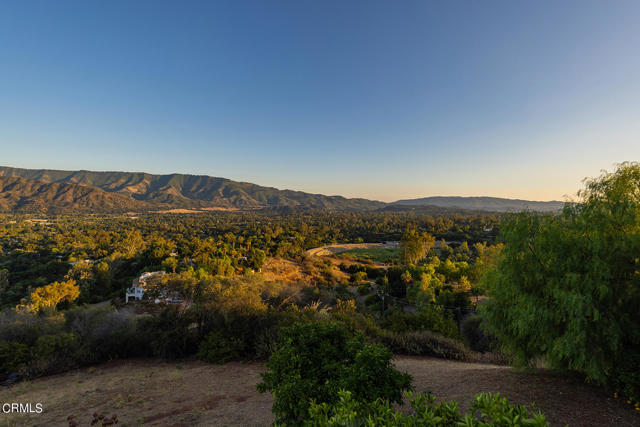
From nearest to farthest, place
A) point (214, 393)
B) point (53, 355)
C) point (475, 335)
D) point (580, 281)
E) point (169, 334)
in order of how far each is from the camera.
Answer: point (580, 281) → point (214, 393) → point (53, 355) → point (169, 334) → point (475, 335)

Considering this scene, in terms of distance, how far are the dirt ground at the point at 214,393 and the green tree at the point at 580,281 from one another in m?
0.78

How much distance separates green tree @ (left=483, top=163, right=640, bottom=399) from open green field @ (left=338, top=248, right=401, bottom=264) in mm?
51800

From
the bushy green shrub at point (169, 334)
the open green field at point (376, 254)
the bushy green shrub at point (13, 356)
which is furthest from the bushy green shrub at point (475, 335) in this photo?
the open green field at point (376, 254)

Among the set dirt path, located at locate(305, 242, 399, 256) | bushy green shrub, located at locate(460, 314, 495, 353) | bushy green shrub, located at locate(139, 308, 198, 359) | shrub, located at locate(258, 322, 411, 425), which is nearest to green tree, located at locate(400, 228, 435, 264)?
dirt path, located at locate(305, 242, 399, 256)

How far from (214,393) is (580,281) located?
11857 millimetres

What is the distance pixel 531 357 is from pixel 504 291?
7.40 feet

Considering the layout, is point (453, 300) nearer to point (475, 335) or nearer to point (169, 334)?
point (475, 335)

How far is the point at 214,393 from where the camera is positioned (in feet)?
31.2

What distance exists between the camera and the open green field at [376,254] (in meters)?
61.7

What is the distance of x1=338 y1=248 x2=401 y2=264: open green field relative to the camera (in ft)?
202

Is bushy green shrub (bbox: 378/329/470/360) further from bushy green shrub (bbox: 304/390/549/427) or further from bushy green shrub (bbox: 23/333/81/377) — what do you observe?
bushy green shrub (bbox: 23/333/81/377)

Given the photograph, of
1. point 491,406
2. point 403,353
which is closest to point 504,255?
point 491,406

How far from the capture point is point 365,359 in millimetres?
5395

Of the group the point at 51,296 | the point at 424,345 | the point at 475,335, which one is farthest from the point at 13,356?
the point at 475,335
